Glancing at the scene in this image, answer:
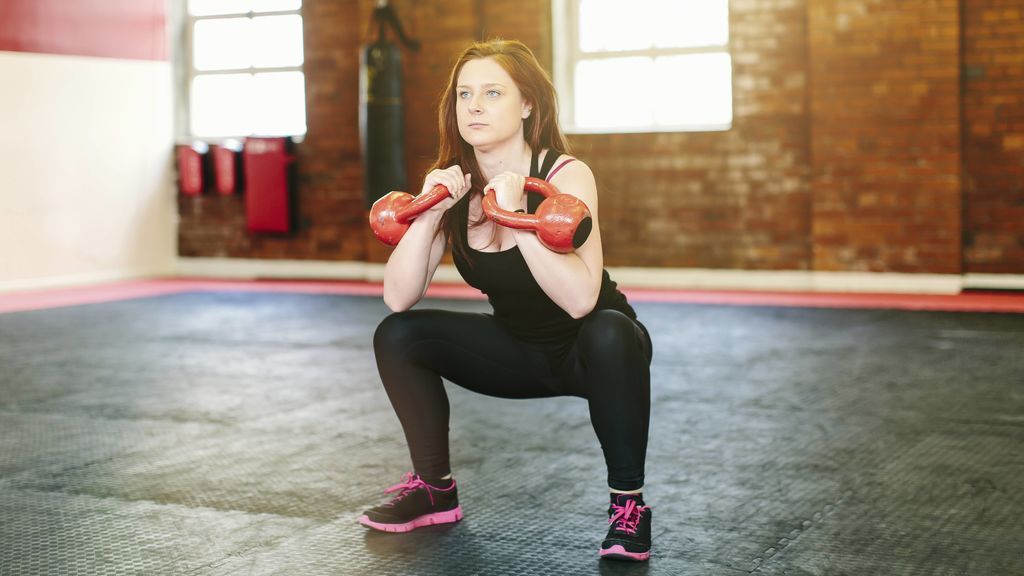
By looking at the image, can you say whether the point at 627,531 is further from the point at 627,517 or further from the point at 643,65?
the point at 643,65

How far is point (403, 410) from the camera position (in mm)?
2406

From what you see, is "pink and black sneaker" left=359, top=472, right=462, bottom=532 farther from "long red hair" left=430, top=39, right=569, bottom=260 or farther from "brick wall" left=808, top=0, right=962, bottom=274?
"brick wall" left=808, top=0, right=962, bottom=274

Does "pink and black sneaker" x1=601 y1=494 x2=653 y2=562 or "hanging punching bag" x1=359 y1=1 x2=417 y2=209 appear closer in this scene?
"pink and black sneaker" x1=601 y1=494 x2=653 y2=562

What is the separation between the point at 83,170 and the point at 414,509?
676 cm

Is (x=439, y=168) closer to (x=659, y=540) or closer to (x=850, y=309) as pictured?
(x=659, y=540)

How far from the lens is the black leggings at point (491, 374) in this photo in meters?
2.19

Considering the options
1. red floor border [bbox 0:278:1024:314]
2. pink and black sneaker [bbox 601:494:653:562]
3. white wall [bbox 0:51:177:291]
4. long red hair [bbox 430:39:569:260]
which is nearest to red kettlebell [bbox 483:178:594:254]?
long red hair [bbox 430:39:569:260]

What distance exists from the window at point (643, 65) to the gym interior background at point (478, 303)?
0.13 meters

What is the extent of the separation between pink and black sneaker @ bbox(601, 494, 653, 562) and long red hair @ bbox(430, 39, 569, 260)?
59 cm

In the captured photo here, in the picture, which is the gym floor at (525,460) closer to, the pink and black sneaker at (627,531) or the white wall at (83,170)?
the pink and black sneaker at (627,531)

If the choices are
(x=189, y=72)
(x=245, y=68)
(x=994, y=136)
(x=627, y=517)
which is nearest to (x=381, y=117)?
(x=245, y=68)

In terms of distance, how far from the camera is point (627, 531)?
2.20m

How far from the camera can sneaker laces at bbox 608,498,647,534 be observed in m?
2.20

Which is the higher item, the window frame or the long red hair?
the window frame
